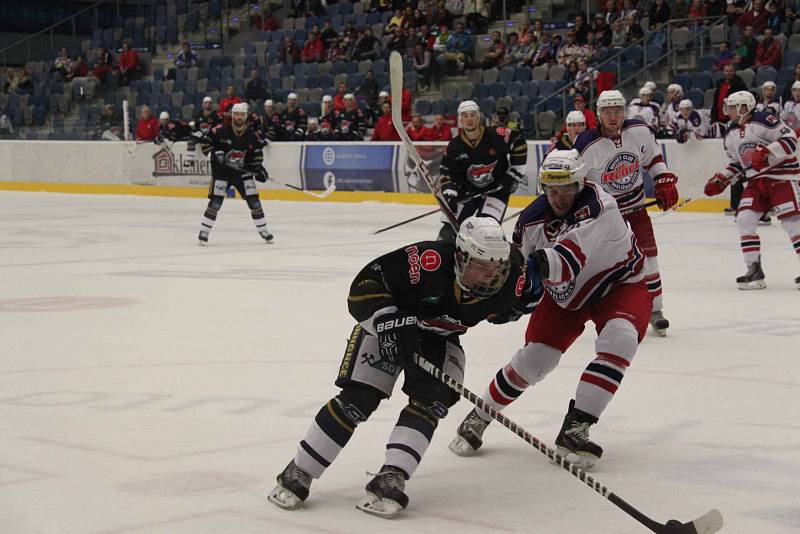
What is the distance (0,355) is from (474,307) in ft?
11.2

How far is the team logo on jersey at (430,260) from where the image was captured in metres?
3.61

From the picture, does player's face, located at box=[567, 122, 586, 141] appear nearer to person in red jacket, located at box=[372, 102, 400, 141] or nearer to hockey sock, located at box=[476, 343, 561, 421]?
hockey sock, located at box=[476, 343, 561, 421]

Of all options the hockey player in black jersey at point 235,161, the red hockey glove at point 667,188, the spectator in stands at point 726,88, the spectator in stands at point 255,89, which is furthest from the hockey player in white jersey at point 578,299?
the spectator in stands at point 255,89

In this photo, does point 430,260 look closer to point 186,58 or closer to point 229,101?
point 229,101

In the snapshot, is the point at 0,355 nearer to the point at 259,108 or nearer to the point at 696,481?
the point at 696,481

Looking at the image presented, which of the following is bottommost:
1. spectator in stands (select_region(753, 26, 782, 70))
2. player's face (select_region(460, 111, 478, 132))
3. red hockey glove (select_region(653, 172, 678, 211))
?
red hockey glove (select_region(653, 172, 678, 211))

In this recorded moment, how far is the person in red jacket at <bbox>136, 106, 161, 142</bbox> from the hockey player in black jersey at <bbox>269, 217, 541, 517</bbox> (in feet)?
60.6

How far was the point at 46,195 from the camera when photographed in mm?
21953

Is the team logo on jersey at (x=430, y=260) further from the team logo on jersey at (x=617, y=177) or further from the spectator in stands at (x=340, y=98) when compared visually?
the spectator in stands at (x=340, y=98)

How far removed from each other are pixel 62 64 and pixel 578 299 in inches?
967

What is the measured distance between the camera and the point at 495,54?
19.9 m

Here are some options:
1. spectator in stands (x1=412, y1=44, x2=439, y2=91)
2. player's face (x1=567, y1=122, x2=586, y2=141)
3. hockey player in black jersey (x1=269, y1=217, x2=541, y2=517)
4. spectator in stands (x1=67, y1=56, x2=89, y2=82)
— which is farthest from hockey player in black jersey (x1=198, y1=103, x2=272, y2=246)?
spectator in stands (x1=67, y1=56, x2=89, y2=82)

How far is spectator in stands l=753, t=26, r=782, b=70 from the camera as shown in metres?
16.1

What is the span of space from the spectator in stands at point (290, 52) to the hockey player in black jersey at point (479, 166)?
14942 millimetres
